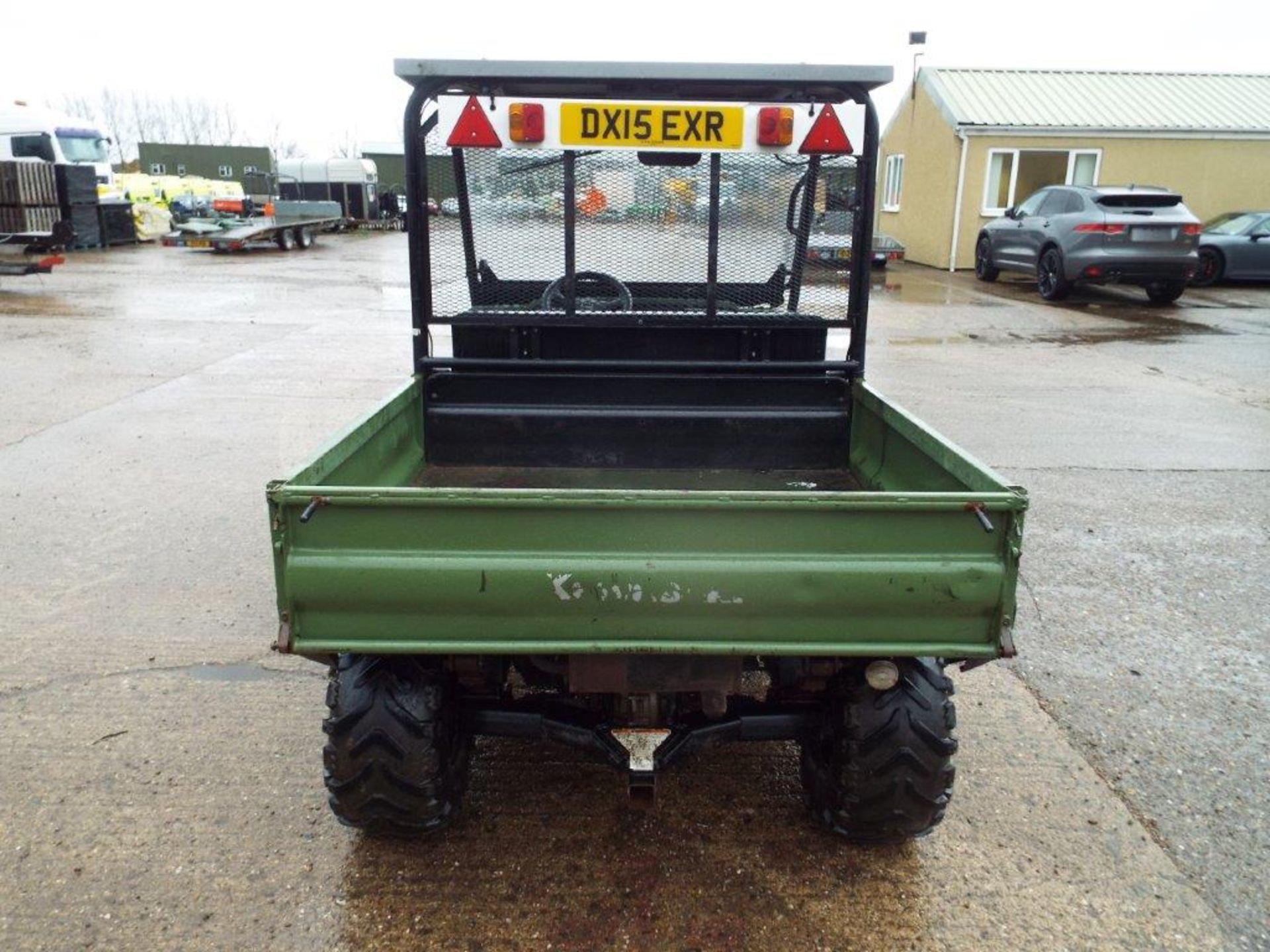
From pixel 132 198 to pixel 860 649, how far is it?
34.6 metres

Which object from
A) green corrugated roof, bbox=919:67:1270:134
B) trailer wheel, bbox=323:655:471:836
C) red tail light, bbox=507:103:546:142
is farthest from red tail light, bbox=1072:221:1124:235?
trailer wheel, bbox=323:655:471:836

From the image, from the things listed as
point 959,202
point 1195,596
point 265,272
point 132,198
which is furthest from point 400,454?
point 132,198

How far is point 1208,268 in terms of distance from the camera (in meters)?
18.6

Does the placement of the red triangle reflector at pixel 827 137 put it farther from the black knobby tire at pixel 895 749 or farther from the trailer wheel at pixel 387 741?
the trailer wheel at pixel 387 741

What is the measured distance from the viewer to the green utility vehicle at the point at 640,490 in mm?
2338

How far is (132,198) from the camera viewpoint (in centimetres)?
3142

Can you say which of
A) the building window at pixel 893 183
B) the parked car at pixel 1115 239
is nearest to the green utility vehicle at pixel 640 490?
the parked car at pixel 1115 239

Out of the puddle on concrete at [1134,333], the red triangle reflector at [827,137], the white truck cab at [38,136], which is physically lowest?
the puddle on concrete at [1134,333]

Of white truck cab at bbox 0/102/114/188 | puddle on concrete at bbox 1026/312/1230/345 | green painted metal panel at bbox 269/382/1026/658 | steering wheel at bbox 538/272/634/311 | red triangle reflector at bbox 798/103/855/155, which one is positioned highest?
white truck cab at bbox 0/102/114/188

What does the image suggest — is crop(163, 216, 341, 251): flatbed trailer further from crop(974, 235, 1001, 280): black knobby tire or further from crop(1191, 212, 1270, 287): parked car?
crop(1191, 212, 1270, 287): parked car

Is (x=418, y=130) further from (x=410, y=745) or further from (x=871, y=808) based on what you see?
(x=871, y=808)

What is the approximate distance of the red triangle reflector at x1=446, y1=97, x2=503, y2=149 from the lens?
360cm

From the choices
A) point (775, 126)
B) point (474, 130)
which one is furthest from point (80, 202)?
point (775, 126)

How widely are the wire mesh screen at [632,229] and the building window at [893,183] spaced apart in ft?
74.7
